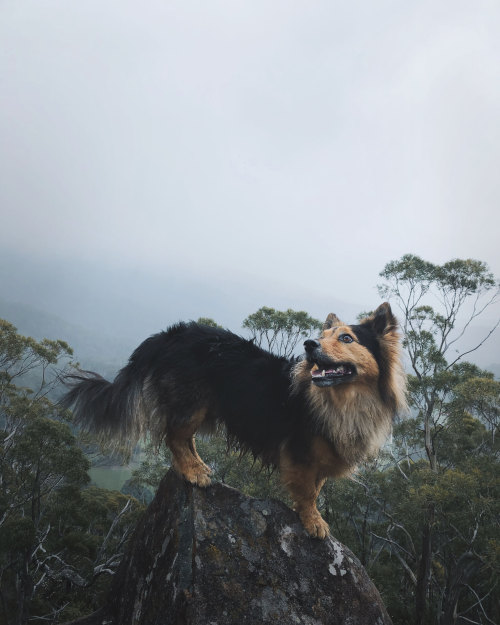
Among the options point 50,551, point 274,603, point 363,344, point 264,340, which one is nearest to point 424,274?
point 264,340

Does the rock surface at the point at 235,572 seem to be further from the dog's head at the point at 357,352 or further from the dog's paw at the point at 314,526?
the dog's head at the point at 357,352

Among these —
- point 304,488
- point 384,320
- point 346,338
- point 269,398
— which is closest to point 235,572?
point 304,488

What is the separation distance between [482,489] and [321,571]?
6.26 meters

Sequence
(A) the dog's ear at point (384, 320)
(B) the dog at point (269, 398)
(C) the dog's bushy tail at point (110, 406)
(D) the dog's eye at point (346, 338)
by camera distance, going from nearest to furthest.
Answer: (D) the dog's eye at point (346, 338)
(B) the dog at point (269, 398)
(A) the dog's ear at point (384, 320)
(C) the dog's bushy tail at point (110, 406)

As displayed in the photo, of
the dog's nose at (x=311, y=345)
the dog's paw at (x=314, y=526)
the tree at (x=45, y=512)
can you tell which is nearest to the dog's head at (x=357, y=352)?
the dog's nose at (x=311, y=345)

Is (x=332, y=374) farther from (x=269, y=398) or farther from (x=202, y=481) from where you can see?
(x=202, y=481)

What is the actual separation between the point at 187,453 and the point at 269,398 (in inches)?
Result: 57.7

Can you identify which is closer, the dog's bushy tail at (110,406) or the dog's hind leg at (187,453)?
the dog's hind leg at (187,453)

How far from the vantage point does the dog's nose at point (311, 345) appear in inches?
161

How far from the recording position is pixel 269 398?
4883 millimetres

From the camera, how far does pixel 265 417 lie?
4895 millimetres

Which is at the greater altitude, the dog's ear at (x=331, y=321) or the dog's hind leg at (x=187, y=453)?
the dog's ear at (x=331, y=321)

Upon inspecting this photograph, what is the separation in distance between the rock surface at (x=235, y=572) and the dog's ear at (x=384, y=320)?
2.64 m

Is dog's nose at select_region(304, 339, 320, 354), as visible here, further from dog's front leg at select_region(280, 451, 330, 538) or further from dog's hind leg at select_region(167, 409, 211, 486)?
dog's hind leg at select_region(167, 409, 211, 486)
